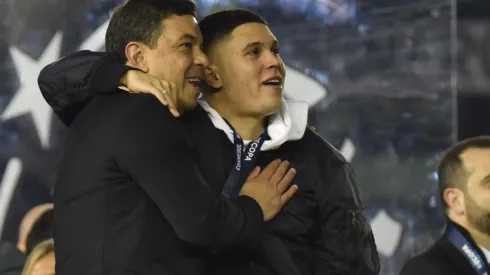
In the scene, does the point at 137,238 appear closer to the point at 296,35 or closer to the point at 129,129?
the point at 129,129

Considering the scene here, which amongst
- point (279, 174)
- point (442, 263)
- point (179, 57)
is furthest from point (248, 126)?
point (442, 263)

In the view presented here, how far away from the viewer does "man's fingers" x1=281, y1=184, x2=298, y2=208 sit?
Answer: 64.2 inches

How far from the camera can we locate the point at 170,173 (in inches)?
52.4

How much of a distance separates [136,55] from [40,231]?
1265 millimetres

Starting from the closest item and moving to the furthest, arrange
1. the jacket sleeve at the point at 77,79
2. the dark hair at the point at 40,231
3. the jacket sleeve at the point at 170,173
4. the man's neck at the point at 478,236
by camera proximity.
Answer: the jacket sleeve at the point at 170,173, the jacket sleeve at the point at 77,79, the man's neck at the point at 478,236, the dark hair at the point at 40,231

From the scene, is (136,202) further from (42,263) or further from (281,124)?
(42,263)

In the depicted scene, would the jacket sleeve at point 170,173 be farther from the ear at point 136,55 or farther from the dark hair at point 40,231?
the dark hair at point 40,231

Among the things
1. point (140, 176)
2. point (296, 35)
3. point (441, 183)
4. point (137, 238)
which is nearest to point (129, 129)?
point (140, 176)

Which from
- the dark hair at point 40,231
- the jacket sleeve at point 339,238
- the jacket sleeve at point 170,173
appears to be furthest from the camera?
the dark hair at point 40,231

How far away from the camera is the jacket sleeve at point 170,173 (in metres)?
1.33

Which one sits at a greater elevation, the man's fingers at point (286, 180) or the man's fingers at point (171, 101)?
the man's fingers at point (171, 101)

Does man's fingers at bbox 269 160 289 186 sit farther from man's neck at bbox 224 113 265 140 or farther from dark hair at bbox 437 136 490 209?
dark hair at bbox 437 136 490 209

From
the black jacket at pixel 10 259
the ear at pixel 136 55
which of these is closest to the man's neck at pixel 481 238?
the ear at pixel 136 55

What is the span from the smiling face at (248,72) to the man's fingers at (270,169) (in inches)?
5.4
